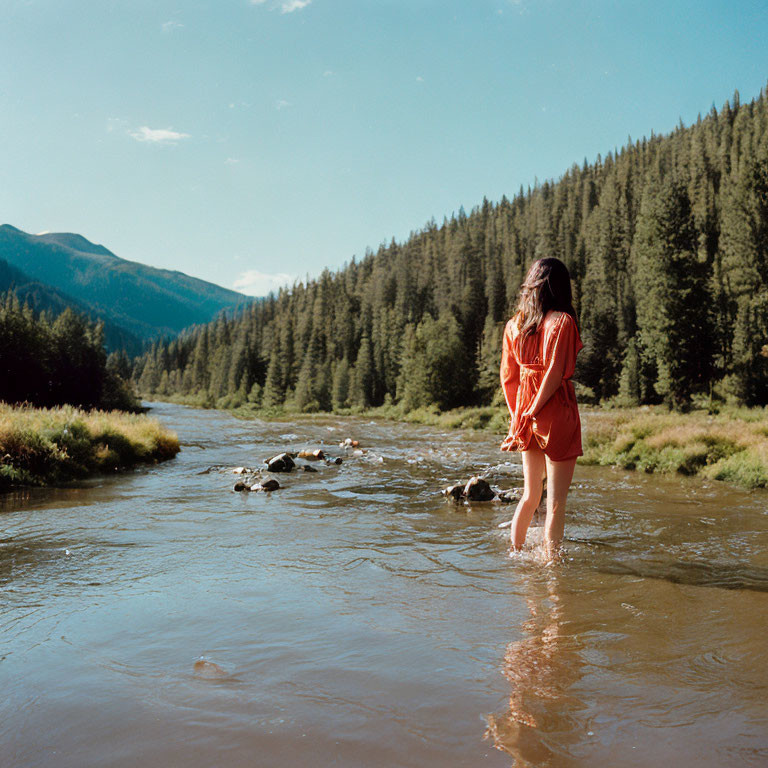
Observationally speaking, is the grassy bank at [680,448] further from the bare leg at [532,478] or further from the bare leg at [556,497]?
the bare leg at [532,478]

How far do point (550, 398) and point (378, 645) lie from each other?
8.66 feet

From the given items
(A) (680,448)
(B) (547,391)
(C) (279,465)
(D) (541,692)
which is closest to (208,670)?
(D) (541,692)

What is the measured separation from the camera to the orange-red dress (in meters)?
4.90

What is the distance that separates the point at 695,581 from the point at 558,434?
1.74 m

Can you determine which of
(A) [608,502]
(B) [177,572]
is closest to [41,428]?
(B) [177,572]

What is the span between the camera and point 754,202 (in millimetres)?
41500

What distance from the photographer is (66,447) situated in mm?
13461

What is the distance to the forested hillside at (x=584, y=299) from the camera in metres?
38.4

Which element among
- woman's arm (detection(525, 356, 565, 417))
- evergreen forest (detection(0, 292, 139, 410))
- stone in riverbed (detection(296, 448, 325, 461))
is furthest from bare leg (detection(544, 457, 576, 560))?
evergreen forest (detection(0, 292, 139, 410))

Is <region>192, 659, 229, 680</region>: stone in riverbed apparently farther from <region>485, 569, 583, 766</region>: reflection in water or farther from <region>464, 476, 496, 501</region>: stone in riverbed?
<region>464, 476, 496, 501</region>: stone in riverbed

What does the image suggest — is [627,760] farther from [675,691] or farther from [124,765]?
[124,765]

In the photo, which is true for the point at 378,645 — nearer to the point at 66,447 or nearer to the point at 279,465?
the point at 279,465

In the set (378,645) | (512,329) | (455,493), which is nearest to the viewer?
(378,645)

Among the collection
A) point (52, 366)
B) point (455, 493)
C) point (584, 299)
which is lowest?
point (455, 493)
